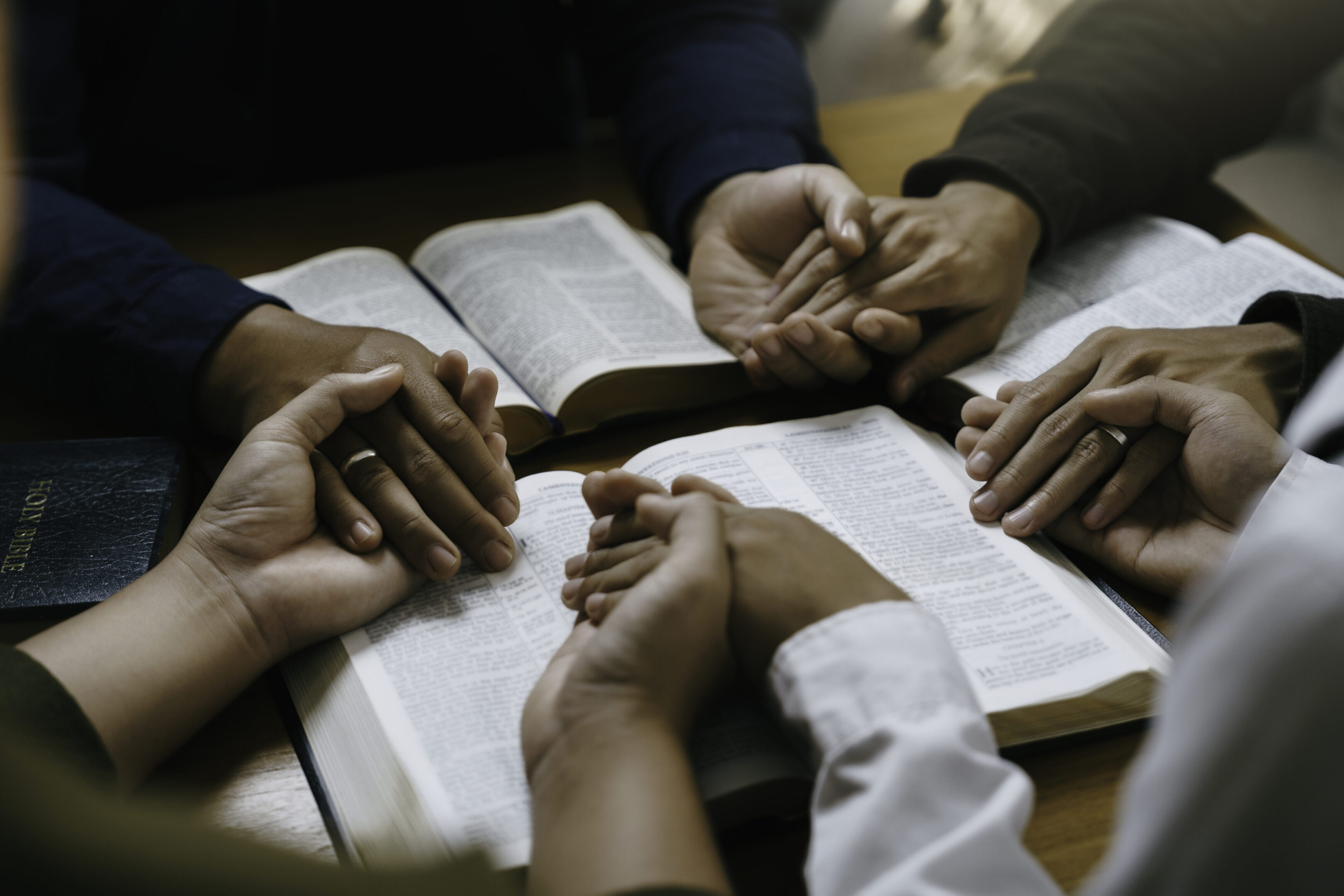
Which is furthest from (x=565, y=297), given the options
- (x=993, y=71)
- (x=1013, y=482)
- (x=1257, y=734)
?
(x=993, y=71)

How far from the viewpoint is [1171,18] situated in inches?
48.6

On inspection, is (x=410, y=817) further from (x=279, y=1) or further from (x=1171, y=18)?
(x=1171, y=18)

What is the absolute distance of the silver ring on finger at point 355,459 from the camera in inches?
27.9

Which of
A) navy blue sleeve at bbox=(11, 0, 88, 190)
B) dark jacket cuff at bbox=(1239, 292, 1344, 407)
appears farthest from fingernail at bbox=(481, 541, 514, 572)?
navy blue sleeve at bbox=(11, 0, 88, 190)

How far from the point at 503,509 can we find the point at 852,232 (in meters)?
0.46

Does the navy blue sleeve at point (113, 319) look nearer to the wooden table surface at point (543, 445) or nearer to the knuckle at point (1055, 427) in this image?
the wooden table surface at point (543, 445)

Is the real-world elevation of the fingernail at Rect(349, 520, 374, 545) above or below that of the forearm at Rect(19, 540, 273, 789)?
above

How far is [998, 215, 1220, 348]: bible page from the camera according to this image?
1.02 m

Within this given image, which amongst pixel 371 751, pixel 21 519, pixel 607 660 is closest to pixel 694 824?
pixel 607 660

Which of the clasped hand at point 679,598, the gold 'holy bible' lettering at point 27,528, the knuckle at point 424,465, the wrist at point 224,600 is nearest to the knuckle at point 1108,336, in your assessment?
the clasped hand at point 679,598

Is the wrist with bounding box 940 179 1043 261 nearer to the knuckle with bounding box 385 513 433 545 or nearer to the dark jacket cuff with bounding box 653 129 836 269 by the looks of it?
the dark jacket cuff with bounding box 653 129 836 269

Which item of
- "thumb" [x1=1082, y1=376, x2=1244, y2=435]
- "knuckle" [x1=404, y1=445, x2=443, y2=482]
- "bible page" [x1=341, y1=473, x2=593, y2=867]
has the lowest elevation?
"bible page" [x1=341, y1=473, x2=593, y2=867]

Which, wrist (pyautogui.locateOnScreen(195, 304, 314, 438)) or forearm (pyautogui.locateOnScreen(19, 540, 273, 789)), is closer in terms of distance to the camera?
forearm (pyautogui.locateOnScreen(19, 540, 273, 789))

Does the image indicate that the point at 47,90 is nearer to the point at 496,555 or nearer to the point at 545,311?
the point at 545,311
